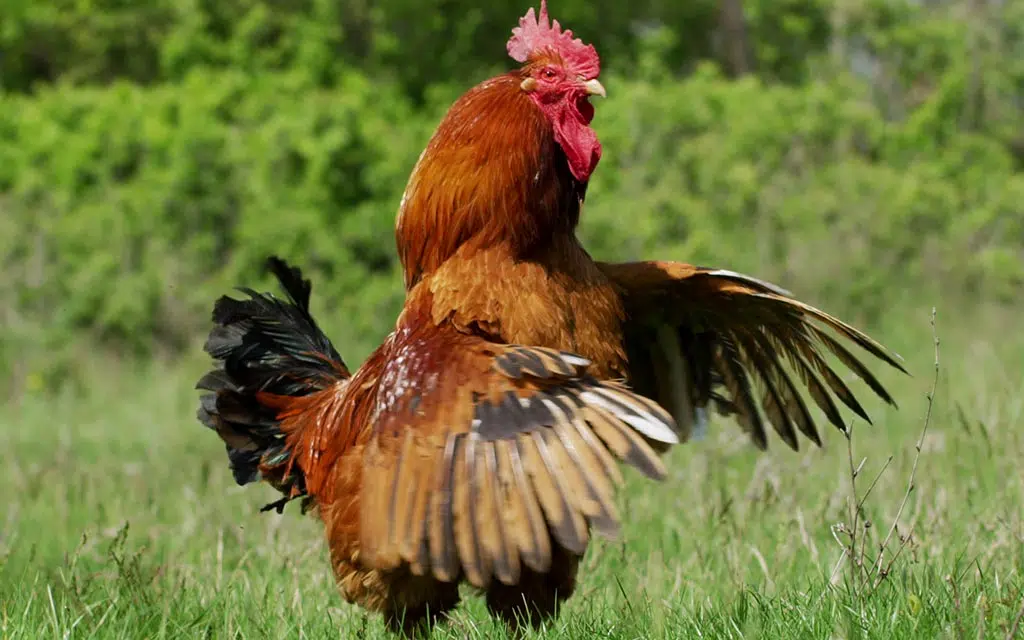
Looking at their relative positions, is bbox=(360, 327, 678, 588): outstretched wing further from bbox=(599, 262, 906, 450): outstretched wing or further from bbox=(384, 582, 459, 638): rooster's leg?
bbox=(599, 262, 906, 450): outstretched wing

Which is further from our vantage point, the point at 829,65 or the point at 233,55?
the point at 829,65

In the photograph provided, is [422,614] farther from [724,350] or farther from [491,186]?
[724,350]

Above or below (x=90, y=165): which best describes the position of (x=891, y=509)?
below

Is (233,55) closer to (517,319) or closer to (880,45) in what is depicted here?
(880,45)

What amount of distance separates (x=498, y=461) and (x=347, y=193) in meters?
8.67

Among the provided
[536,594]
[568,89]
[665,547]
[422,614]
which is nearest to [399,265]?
[665,547]

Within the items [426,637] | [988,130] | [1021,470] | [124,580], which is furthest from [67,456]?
[988,130]

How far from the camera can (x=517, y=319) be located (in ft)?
12.3

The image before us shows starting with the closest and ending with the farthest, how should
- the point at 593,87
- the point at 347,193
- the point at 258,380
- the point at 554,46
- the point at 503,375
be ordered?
the point at 503,375
the point at 593,87
the point at 554,46
the point at 258,380
the point at 347,193

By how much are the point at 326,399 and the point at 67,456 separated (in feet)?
14.3

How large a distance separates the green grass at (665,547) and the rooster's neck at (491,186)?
1.18 m

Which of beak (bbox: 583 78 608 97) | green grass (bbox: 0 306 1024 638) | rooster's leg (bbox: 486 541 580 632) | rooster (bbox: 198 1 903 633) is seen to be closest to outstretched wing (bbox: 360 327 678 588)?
rooster (bbox: 198 1 903 633)

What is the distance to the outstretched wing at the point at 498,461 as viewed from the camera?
3.12 metres

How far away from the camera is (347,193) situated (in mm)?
11641
